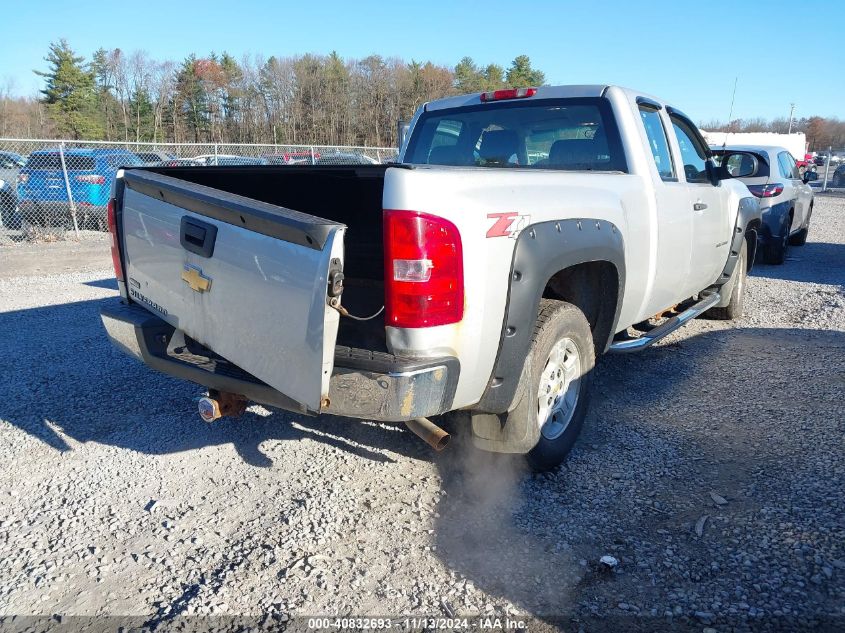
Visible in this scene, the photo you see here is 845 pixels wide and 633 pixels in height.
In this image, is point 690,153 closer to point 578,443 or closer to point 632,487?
point 578,443

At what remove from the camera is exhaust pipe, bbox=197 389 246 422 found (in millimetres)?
2986

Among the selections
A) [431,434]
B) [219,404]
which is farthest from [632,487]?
[219,404]

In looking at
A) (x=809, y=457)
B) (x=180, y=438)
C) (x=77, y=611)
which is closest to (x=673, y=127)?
(x=809, y=457)

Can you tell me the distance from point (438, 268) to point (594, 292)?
5.52 ft

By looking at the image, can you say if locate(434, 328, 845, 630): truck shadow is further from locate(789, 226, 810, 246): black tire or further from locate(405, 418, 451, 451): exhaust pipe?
locate(789, 226, 810, 246): black tire

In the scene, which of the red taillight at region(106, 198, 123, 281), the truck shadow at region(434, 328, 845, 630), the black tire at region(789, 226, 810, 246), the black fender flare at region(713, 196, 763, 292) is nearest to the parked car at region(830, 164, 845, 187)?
the black tire at region(789, 226, 810, 246)

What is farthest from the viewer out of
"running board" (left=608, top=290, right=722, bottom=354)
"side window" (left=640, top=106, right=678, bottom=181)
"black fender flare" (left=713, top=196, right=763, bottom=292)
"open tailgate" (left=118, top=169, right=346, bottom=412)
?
"black fender flare" (left=713, top=196, right=763, bottom=292)

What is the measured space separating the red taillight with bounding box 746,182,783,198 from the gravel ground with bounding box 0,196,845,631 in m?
5.62

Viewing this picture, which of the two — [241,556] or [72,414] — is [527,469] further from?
[72,414]

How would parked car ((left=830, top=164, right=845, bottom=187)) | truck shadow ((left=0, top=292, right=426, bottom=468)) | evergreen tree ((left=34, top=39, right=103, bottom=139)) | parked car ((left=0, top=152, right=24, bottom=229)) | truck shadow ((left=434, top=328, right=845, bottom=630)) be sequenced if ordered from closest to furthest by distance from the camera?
truck shadow ((left=434, top=328, right=845, bottom=630)), truck shadow ((left=0, top=292, right=426, bottom=468)), parked car ((left=0, top=152, right=24, bottom=229)), parked car ((left=830, top=164, right=845, bottom=187)), evergreen tree ((left=34, top=39, right=103, bottom=139))

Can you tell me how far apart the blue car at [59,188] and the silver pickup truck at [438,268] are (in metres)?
11.3

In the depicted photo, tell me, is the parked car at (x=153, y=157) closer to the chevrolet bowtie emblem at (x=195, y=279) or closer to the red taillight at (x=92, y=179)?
the red taillight at (x=92, y=179)

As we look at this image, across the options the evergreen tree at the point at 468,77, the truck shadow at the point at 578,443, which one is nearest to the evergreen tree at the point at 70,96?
the evergreen tree at the point at 468,77

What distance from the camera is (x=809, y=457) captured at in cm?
369
